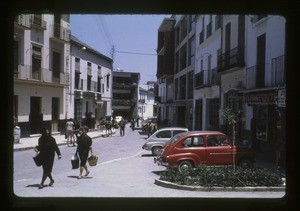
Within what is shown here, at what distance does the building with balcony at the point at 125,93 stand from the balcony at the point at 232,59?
3842 cm

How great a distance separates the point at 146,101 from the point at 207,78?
156ft

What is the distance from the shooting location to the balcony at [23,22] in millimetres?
22566

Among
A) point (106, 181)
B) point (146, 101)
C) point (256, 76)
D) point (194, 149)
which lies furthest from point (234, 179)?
point (146, 101)

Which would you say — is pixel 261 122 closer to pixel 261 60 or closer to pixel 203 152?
pixel 261 60

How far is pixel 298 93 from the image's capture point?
17.7 feet

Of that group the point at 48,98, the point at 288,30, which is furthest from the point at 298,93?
the point at 48,98

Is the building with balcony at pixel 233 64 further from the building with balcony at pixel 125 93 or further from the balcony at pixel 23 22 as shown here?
the building with balcony at pixel 125 93

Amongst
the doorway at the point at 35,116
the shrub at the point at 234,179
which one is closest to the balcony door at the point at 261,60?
the shrub at the point at 234,179

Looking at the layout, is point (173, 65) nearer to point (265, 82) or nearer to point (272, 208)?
point (265, 82)

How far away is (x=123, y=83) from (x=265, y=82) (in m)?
46.0

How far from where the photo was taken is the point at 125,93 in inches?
2383

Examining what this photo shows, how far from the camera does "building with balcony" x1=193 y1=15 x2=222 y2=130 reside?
77.2 ft

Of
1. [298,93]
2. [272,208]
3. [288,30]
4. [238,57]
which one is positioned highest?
[238,57]

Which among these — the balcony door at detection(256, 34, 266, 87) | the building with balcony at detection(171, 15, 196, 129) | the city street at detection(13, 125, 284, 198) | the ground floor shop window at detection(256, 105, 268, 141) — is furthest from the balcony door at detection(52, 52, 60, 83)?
the ground floor shop window at detection(256, 105, 268, 141)
